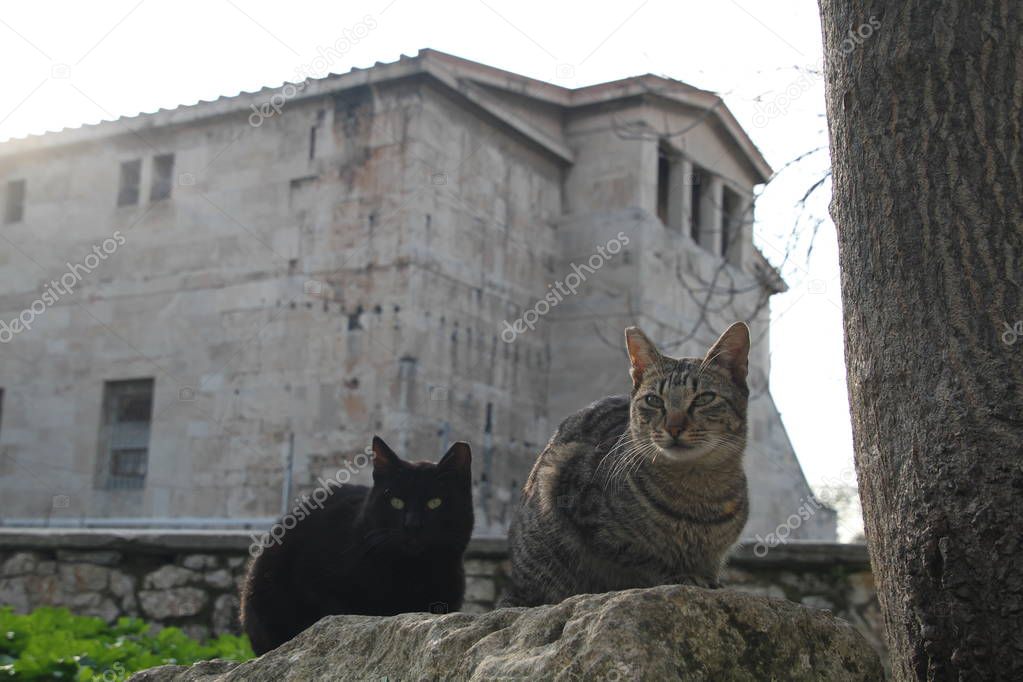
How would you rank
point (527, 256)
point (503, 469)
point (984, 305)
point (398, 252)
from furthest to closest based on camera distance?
point (527, 256) < point (503, 469) < point (398, 252) < point (984, 305)

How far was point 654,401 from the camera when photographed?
4246mm

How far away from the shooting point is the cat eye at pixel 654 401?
4.22 meters

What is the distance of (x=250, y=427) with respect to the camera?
16047 mm

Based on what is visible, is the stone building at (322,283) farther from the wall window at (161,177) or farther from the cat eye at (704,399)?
the cat eye at (704,399)

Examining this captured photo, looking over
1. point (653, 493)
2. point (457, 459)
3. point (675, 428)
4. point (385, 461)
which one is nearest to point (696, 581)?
point (653, 493)

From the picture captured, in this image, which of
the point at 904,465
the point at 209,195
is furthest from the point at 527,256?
the point at 904,465

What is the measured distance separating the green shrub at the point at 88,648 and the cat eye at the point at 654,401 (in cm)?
295

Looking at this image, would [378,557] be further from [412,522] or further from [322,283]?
[322,283]

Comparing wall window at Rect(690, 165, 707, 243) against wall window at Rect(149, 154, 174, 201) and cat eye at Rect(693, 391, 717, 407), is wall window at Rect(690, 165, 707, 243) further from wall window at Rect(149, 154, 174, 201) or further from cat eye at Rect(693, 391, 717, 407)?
cat eye at Rect(693, 391, 717, 407)

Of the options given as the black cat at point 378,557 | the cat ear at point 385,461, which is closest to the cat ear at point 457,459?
the black cat at point 378,557

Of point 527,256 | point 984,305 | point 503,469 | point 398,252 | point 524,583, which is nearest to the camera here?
point 984,305

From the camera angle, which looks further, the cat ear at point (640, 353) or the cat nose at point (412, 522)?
the cat nose at point (412, 522)

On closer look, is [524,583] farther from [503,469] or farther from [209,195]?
[209,195]

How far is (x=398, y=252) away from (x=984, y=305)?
1299 centimetres
